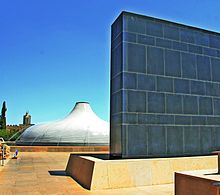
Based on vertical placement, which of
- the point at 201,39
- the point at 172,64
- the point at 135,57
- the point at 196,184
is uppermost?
the point at 201,39

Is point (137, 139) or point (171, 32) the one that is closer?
point (137, 139)

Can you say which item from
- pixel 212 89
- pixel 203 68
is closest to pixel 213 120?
pixel 212 89

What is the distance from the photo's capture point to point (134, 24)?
31.8 ft

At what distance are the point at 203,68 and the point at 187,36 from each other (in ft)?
4.98

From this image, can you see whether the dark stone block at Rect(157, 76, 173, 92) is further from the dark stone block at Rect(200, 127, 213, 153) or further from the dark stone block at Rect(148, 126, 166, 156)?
the dark stone block at Rect(200, 127, 213, 153)

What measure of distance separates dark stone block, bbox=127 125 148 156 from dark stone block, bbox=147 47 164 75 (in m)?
2.24

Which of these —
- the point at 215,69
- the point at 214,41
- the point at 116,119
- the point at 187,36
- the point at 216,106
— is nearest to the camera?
the point at 116,119

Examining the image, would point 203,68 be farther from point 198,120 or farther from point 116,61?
point 116,61

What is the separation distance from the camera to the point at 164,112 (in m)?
9.45

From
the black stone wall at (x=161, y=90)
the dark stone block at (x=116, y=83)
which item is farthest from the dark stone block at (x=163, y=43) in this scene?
the dark stone block at (x=116, y=83)

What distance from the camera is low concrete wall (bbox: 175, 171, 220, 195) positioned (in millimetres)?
4344

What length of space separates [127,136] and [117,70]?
2530 millimetres

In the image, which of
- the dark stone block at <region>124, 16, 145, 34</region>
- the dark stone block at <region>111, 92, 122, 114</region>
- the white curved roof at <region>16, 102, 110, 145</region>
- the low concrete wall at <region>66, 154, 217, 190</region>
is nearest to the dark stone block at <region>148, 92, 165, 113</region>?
the dark stone block at <region>111, 92, 122, 114</region>

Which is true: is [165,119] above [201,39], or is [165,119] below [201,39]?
below
